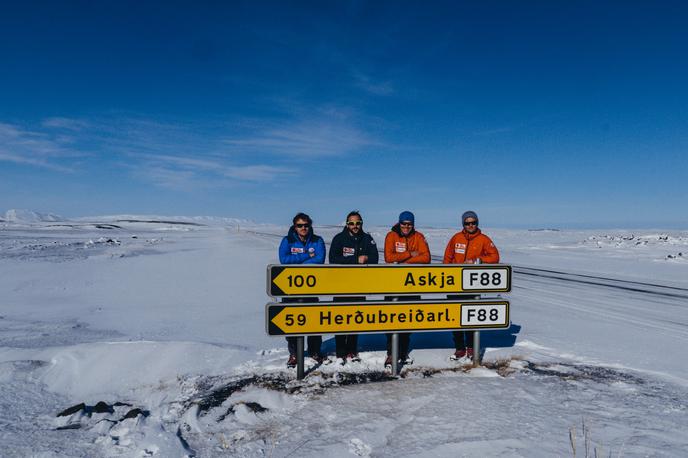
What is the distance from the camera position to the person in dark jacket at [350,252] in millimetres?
5320

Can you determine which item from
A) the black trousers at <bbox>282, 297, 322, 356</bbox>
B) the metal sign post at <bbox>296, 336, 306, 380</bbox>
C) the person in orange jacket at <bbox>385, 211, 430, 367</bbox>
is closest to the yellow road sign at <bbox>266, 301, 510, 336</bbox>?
the metal sign post at <bbox>296, 336, 306, 380</bbox>

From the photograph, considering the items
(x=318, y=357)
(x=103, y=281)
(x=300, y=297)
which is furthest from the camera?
(x=103, y=281)

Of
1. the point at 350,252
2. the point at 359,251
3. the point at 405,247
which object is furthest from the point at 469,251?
the point at 350,252

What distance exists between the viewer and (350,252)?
5.38m

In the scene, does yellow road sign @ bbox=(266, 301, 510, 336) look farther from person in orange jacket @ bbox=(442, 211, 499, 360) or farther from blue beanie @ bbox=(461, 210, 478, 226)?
blue beanie @ bbox=(461, 210, 478, 226)

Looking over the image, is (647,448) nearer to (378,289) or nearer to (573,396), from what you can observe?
(573,396)

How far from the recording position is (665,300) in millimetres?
9992

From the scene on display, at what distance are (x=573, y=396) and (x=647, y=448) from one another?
1002 mm

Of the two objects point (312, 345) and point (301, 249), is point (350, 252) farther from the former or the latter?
point (312, 345)

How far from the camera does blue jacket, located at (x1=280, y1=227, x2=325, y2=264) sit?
206 inches

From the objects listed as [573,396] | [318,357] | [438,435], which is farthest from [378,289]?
[573,396]

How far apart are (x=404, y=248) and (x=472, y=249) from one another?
955 millimetres

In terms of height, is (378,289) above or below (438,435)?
above

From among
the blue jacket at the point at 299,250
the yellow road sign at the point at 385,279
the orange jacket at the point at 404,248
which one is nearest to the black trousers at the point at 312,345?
the yellow road sign at the point at 385,279
